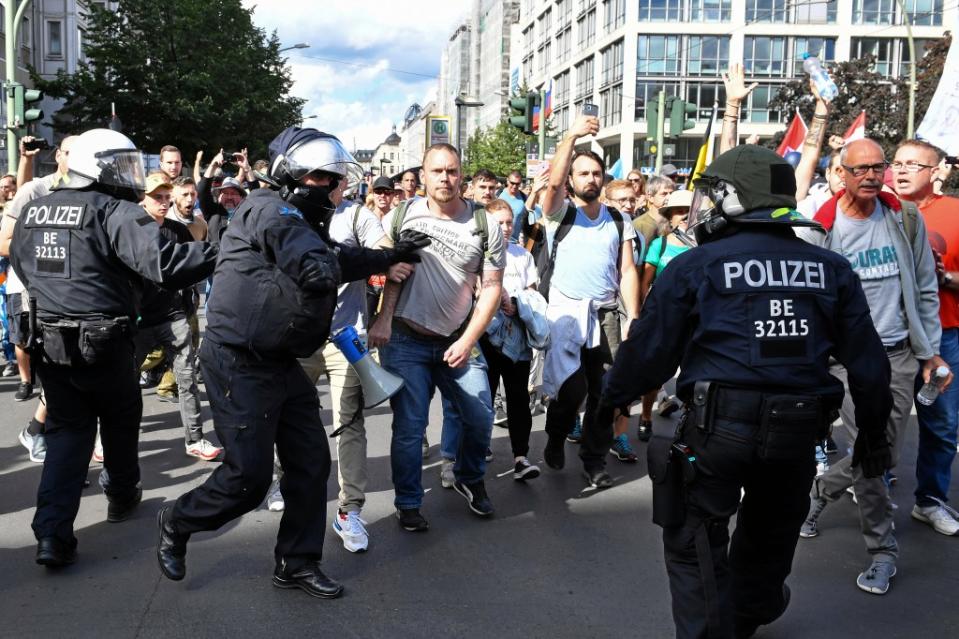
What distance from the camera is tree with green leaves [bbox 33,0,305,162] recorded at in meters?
31.0

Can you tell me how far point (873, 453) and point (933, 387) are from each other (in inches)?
54.0

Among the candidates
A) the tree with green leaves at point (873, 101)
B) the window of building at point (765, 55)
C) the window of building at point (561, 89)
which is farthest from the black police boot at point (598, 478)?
the window of building at point (561, 89)

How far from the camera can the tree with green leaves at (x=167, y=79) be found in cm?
3097

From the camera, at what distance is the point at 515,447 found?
5879 mm

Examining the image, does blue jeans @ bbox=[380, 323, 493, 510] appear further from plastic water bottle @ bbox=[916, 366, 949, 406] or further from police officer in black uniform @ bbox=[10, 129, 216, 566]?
plastic water bottle @ bbox=[916, 366, 949, 406]

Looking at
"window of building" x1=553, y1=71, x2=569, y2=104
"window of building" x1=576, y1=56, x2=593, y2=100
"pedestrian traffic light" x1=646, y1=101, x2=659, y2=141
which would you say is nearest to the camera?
"pedestrian traffic light" x1=646, y1=101, x2=659, y2=141

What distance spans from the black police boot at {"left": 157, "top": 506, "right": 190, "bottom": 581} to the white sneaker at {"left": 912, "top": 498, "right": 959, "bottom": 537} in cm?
378

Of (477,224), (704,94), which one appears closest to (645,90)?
(704,94)

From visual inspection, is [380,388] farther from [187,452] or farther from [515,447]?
[187,452]

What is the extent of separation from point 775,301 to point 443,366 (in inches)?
90.1

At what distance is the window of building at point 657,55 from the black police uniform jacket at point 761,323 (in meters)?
53.3

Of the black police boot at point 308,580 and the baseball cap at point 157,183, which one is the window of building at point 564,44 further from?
the black police boot at point 308,580

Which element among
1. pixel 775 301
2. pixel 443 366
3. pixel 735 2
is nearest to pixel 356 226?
pixel 443 366

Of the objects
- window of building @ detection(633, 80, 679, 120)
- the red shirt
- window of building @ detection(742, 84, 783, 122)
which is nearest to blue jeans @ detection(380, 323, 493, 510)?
the red shirt
